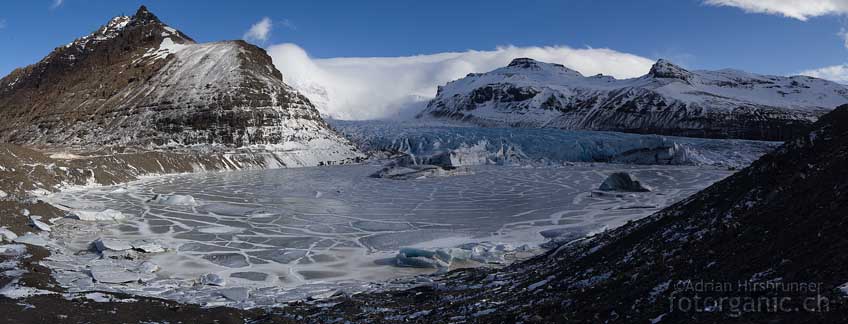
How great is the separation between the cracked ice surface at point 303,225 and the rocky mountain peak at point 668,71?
302 ft

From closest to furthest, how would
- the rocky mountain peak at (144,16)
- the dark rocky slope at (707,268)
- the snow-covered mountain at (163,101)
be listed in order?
the dark rocky slope at (707,268), the snow-covered mountain at (163,101), the rocky mountain peak at (144,16)

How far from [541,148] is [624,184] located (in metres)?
32.3

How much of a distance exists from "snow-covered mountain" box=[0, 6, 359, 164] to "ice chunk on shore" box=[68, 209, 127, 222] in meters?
37.8

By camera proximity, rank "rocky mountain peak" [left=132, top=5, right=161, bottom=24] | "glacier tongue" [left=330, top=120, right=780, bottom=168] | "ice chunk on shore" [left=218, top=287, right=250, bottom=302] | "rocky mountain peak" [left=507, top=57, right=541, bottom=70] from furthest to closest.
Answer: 1. "rocky mountain peak" [left=507, top=57, right=541, bottom=70]
2. "rocky mountain peak" [left=132, top=5, right=161, bottom=24]
3. "glacier tongue" [left=330, top=120, right=780, bottom=168]
4. "ice chunk on shore" [left=218, top=287, right=250, bottom=302]

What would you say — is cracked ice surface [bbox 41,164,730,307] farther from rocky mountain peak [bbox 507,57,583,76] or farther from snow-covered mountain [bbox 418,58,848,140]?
rocky mountain peak [bbox 507,57,583,76]

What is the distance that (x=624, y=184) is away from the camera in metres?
32.1

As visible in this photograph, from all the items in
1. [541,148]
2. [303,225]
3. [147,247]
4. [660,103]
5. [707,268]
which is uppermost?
[660,103]

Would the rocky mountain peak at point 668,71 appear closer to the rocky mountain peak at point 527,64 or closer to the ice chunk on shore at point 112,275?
the rocky mountain peak at point 527,64

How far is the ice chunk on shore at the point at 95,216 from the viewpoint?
22141 millimetres

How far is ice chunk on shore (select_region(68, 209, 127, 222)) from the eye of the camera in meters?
22.1

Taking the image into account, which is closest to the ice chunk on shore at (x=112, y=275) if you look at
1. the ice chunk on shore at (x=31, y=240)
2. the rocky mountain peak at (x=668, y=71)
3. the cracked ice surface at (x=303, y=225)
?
the cracked ice surface at (x=303, y=225)

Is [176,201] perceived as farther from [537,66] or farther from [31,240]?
[537,66]

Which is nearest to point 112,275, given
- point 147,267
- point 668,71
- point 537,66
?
point 147,267

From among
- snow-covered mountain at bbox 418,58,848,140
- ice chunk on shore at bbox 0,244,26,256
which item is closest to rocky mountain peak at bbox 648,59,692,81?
snow-covered mountain at bbox 418,58,848,140
